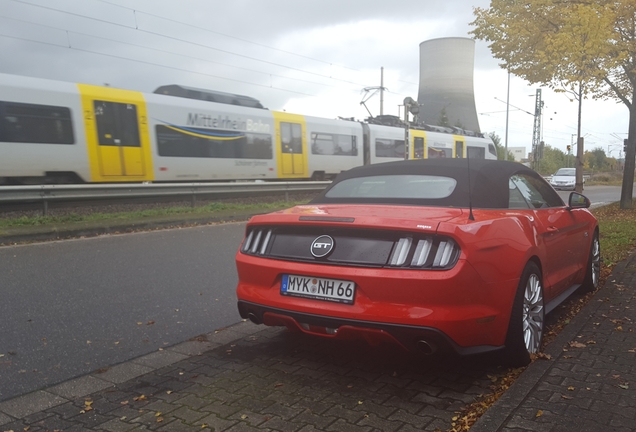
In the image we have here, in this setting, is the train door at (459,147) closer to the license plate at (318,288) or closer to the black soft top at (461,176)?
the black soft top at (461,176)

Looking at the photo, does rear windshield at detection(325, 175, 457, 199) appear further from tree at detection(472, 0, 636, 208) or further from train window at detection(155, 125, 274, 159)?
train window at detection(155, 125, 274, 159)

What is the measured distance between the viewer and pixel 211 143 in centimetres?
1820

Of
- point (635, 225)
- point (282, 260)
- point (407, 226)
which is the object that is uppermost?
point (407, 226)

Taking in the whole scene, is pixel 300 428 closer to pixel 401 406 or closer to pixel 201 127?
pixel 401 406

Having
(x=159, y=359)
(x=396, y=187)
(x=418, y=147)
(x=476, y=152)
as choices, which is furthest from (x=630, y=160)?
(x=476, y=152)

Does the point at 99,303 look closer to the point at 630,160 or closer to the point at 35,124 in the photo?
the point at 35,124

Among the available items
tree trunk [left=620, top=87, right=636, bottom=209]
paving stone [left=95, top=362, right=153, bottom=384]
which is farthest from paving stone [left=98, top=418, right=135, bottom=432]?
tree trunk [left=620, top=87, right=636, bottom=209]

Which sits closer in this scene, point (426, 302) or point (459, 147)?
point (426, 302)

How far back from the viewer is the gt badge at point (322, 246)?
134 inches

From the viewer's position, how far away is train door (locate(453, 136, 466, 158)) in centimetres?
3238

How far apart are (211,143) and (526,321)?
15.6m

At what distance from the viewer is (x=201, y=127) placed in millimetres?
17844

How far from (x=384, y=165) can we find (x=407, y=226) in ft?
5.18

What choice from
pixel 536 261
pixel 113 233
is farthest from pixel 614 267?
pixel 113 233
